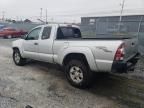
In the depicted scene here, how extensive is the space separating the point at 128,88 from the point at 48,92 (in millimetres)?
2344

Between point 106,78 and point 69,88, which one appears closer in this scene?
point 69,88

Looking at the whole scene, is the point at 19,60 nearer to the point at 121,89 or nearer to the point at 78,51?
the point at 78,51

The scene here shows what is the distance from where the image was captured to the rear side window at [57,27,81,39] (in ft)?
19.6

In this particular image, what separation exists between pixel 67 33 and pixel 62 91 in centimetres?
216

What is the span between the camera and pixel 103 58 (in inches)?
177

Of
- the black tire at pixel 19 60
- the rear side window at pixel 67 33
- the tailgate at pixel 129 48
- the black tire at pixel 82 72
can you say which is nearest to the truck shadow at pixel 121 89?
the black tire at pixel 82 72

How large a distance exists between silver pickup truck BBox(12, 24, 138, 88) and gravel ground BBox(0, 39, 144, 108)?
1.62 feet

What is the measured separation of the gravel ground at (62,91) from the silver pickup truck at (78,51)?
0.49 m

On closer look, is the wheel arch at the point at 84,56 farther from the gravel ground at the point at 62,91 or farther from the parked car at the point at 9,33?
the parked car at the point at 9,33

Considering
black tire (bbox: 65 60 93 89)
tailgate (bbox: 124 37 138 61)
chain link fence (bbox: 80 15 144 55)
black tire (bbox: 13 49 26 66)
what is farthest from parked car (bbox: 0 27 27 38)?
tailgate (bbox: 124 37 138 61)

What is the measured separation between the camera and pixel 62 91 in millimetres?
5078

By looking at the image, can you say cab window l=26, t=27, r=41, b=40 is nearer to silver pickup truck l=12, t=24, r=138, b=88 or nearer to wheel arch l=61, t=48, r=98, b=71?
silver pickup truck l=12, t=24, r=138, b=88

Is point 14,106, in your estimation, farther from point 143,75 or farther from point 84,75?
point 143,75

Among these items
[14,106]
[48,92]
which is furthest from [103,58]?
[14,106]
